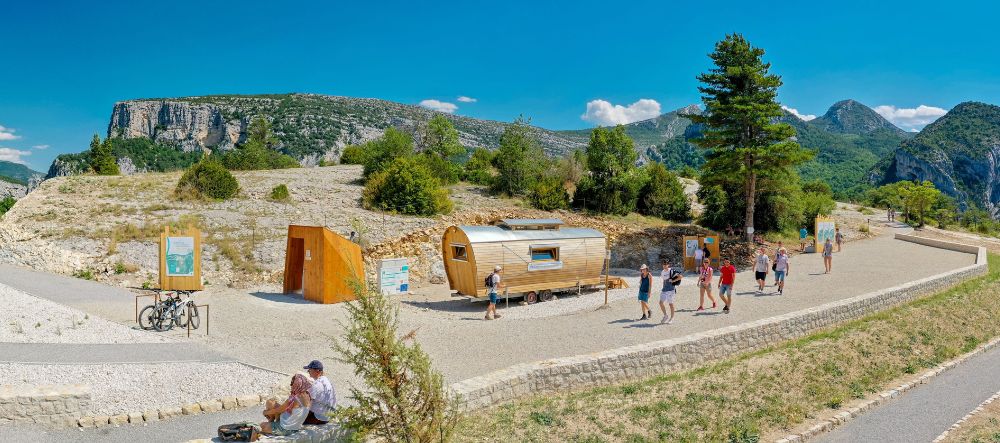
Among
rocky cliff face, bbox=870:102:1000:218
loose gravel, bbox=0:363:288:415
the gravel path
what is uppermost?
rocky cliff face, bbox=870:102:1000:218

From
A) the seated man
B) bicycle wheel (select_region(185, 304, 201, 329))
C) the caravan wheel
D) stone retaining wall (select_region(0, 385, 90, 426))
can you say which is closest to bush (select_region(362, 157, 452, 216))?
the caravan wheel

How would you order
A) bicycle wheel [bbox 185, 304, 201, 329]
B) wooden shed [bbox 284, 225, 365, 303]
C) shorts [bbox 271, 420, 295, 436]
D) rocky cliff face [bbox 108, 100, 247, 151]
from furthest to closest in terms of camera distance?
rocky cliff face [bbox 108, 100, 247, 151] < wooden shed [bbox 284, 225, 365, 303] < bicycle wheel [bbox 185, 304, 201, 329] < shorts [bbox 271, 420, 295, 436]

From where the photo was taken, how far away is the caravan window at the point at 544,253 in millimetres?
20391

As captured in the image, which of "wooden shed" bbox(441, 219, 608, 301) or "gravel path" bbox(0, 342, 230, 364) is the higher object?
"wooden shed" bbox(441, 219, 608, 301)

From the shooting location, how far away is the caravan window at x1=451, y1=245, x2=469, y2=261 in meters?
19.7

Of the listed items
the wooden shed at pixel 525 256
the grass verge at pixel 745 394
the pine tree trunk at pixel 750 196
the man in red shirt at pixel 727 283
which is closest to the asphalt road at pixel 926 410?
the grass verge at pixel 745 394

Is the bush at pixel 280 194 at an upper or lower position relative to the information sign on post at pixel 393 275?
upper

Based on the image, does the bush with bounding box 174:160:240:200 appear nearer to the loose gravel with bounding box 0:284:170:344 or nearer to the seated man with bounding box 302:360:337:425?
the loose gravel with bounding box 0:284:170:344

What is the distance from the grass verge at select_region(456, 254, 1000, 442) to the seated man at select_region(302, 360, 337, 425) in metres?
1.86

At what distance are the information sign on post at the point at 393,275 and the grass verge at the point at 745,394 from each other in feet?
35.7

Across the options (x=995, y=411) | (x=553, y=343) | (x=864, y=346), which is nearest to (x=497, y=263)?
(x=553, y=343)

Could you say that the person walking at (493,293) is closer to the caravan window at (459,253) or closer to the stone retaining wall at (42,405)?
the caravan window at (459,253)

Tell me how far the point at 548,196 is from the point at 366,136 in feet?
250

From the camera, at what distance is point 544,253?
20.7 meters
